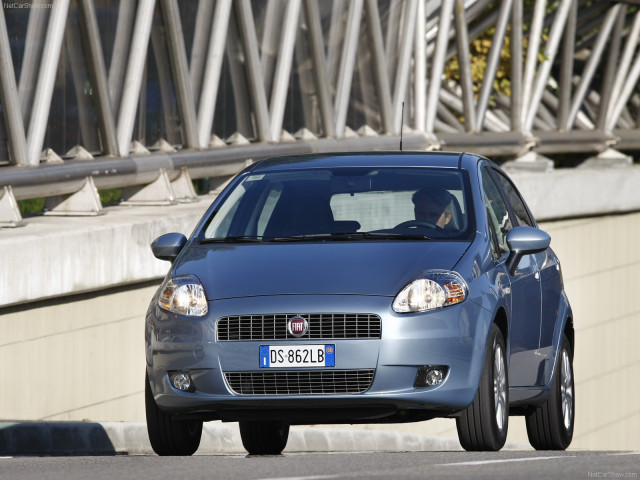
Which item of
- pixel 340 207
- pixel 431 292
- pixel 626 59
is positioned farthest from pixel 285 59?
pixel 626 59

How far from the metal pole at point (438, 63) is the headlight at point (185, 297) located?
15.2m

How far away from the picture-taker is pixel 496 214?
33.2ft

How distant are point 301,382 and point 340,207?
2.04 metres

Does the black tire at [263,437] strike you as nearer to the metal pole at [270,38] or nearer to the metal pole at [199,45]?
the metal pole at [199,45]

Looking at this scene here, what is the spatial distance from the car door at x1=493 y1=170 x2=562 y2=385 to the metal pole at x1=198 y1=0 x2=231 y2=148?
7.77 meters

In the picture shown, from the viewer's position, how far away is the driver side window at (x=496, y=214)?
977cm

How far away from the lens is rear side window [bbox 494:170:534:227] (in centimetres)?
1089

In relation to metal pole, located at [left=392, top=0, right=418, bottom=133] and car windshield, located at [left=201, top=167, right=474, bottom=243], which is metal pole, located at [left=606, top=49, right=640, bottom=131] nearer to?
metal pole, located at [left=392, top=0, right=418, bottom=133]

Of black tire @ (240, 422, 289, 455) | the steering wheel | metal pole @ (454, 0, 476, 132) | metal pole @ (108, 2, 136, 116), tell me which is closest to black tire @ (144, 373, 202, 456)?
black tire @ (240, 422, 289, 455)

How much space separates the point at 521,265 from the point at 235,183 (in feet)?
5.54

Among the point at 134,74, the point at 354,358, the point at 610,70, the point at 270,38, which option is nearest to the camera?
the point at 354,358

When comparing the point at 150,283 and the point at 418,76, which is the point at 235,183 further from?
the point at 418,76

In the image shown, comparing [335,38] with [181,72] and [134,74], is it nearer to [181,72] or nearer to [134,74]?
[181,72]

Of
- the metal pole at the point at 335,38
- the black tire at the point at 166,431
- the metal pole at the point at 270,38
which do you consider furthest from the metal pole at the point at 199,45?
the black tire at the point at 166,431
